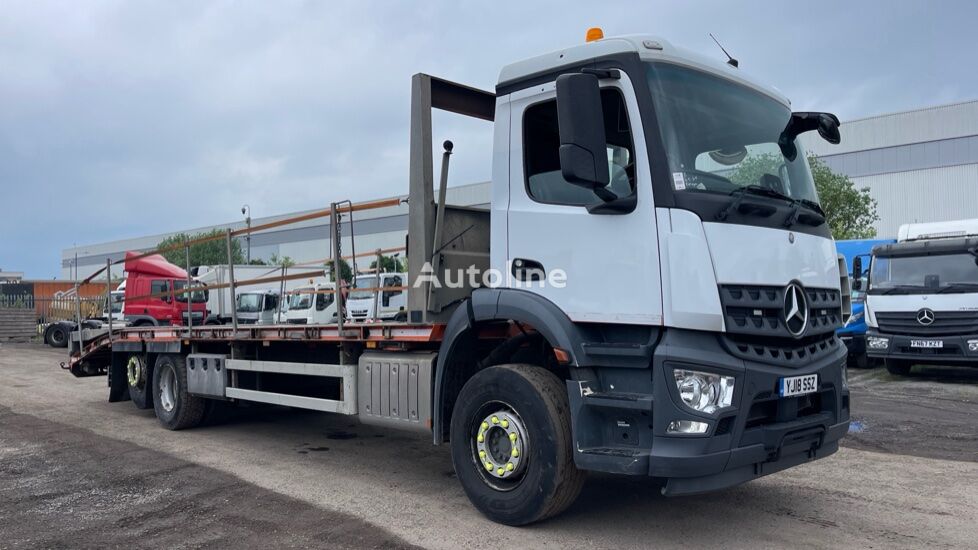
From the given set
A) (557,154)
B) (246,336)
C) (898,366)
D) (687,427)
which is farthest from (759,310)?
(898,366)

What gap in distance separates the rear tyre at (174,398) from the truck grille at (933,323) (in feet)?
38.2

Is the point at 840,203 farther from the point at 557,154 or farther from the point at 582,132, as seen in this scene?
the point at 582,132

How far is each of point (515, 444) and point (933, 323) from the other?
11054 mm

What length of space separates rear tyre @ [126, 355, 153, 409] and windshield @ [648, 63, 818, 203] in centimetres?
781

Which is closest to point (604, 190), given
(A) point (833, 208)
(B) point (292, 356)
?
(B) point (292, 356)

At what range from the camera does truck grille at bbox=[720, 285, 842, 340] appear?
4078 mm

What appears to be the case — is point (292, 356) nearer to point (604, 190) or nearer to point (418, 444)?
point (418, 444)

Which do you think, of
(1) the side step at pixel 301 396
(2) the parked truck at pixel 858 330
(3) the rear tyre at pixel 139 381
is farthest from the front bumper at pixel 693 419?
(2) the parked truck at pixel 858 330

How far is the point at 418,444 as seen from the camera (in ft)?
25.3

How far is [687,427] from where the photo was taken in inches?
156

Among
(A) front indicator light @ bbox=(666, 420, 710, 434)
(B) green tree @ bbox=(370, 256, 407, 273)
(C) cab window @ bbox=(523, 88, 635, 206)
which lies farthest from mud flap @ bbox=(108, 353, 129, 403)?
(A) front indicator light @ bbox=(666, 420, 710, 434)

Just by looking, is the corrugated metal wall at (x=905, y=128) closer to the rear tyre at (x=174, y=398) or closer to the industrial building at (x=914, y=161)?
the industrial building at (x=914, y=161)

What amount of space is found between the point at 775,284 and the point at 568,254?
1.23 metres

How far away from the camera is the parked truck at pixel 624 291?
4062mm
